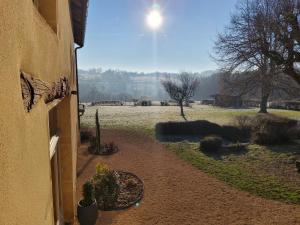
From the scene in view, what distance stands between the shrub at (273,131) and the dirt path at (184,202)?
5123 millimetres

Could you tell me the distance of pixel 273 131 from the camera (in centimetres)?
1423

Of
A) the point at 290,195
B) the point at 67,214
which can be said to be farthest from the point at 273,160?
the point at 67,214

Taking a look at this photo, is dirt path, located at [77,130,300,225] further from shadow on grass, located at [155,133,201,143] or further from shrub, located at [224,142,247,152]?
shadow on grass, located at [155,133,201,143]

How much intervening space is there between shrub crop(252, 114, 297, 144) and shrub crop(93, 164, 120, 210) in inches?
371

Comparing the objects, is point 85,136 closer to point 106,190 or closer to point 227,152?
point 227,152

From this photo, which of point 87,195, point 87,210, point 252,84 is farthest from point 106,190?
point 252,84

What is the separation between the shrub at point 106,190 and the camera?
7.12 metres

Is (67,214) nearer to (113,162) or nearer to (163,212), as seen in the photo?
(163,212)

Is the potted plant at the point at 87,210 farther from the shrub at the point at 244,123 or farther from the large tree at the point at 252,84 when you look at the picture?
the shrub at the point at 244,123

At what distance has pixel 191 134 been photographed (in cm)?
1838

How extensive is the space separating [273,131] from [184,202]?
8.73 m

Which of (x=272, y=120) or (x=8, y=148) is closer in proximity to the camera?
(x=8, y=148)

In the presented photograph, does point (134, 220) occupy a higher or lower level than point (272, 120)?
lower

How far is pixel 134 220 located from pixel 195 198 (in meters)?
2.07
